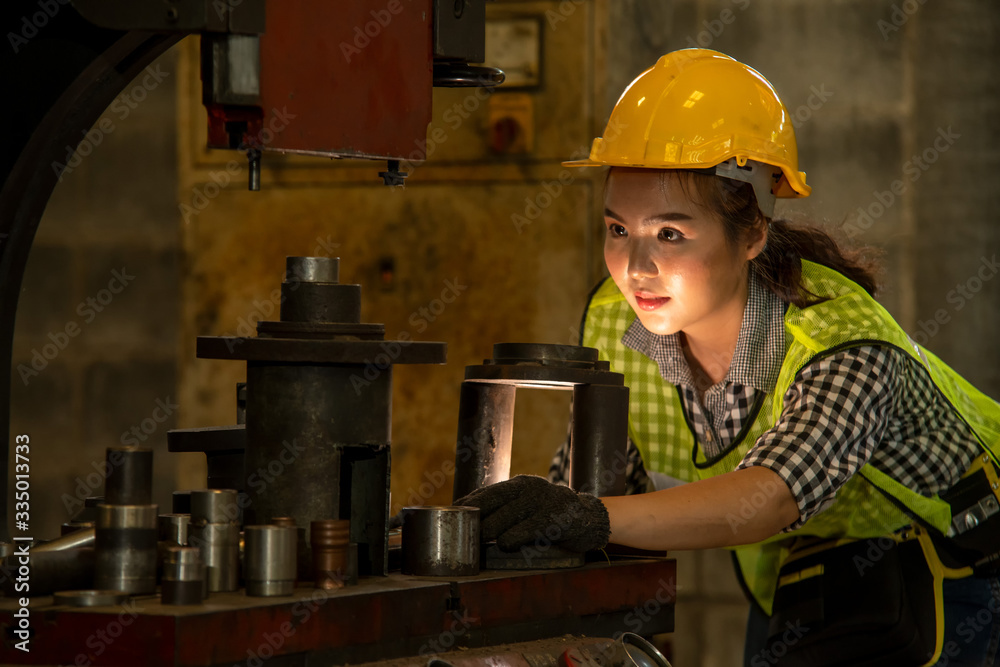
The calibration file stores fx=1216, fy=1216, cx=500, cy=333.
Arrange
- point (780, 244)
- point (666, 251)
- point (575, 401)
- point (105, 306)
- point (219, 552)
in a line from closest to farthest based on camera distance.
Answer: point (219, 552)
point (575, 401)
point (666, 251)
point (780, 244)
point (105, 306)

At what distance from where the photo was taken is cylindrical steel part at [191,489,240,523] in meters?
1.40

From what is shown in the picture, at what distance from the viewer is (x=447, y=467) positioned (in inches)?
140

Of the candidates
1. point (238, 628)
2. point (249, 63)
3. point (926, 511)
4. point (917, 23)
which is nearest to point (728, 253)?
point (926, 511)

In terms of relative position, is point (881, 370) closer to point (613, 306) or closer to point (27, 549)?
point (613, 306)

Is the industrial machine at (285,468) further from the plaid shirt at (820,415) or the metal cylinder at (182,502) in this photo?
the plaid shirt at (820,415)

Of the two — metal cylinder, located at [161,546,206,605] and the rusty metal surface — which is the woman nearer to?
the rusty metal surface

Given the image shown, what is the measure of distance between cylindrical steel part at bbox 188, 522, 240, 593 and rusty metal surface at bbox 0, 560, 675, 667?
0.02 m

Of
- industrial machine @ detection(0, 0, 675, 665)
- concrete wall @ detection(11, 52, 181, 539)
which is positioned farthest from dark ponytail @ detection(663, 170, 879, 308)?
concrete wall @ detection(11, 52, 181, 539)

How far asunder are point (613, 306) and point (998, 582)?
90cm

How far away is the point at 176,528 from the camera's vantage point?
4.76 feet

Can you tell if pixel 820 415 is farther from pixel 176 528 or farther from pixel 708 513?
pixel 176 528

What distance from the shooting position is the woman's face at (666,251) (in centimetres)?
210

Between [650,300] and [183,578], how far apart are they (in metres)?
1.10

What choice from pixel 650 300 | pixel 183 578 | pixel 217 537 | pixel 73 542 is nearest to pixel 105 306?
pixel 650 300
